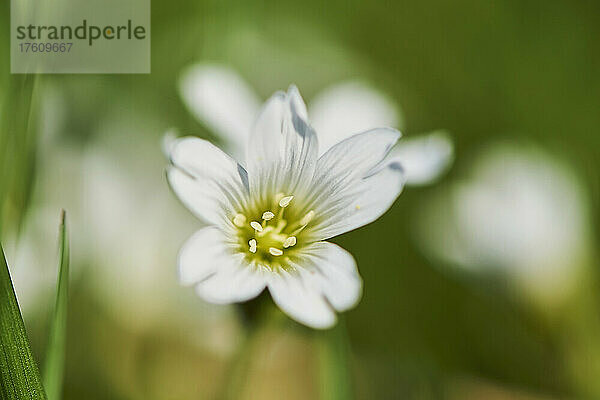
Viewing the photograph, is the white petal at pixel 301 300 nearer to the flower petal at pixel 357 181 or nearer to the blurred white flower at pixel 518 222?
the flower petal at pixel 357 181

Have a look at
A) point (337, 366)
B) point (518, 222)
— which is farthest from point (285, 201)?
point (518, 222)

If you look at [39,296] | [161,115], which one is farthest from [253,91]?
[39,296]

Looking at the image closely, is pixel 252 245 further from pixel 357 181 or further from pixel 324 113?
pixel 324 113

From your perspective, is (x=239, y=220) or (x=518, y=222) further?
(x=518, y=222)

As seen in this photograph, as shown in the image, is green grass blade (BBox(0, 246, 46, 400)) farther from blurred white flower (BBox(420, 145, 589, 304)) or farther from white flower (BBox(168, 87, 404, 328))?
blurred white flower (BBox(420, 145, 589, 304))

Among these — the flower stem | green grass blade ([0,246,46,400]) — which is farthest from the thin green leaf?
green grass blade ([0,246,46,400])

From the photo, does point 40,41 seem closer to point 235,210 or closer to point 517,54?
point 235,210

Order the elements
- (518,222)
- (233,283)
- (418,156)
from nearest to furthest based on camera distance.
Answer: (233,283), (418,156), (518,222)
